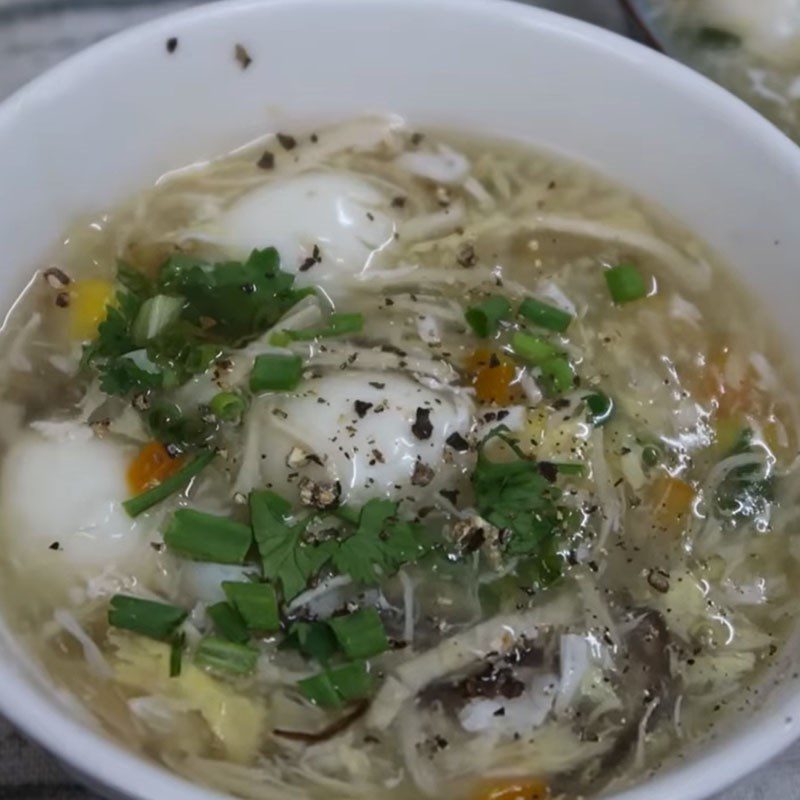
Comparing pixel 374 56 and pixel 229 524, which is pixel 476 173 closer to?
pixel 374 56

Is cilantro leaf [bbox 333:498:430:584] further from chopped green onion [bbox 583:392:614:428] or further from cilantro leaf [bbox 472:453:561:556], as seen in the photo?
chopped green onion [bbox 583:392:614:428]

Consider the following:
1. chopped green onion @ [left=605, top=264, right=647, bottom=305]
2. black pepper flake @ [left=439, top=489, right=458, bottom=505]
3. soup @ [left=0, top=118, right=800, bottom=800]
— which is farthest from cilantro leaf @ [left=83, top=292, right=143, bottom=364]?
chopped green onion @ [left=605, top=264, right=647, bottom=305]

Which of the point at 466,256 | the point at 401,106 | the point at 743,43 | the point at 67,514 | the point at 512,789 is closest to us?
the point at 512,789

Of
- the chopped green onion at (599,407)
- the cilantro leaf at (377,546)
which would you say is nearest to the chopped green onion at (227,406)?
the cilantro leaf at (377,546)

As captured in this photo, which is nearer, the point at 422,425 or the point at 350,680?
the point at 350,680

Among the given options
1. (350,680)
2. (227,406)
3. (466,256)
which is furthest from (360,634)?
(466,256)

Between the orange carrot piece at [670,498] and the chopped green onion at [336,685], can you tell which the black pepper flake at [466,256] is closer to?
the orange carrot piece at [670,498]

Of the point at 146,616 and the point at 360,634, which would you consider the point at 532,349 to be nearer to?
the point at 360,634
